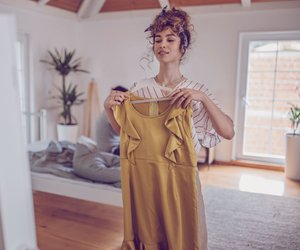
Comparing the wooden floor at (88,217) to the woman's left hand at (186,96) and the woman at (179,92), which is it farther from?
the woman's left hand at (186,96)

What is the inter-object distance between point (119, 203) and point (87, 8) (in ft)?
10.9

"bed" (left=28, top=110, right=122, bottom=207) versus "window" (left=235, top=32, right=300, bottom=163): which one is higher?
"window" (left=235, top=32, right=300, bottom=163)

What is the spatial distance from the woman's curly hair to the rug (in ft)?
5.21

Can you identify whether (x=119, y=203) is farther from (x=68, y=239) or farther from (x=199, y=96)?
(x=199, y=96)

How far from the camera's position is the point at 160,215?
1.07 meters

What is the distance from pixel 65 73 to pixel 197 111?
3.59 metres

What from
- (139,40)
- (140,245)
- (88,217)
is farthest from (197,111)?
(139,40)

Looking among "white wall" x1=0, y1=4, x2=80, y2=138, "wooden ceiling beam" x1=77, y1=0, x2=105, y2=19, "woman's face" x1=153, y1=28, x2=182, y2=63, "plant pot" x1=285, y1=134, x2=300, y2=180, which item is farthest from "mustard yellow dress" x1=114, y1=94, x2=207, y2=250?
"wooden ceiling beam" x1=77, y1=0, x2=105, y2=19

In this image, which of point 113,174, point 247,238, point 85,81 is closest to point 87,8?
point 85,81

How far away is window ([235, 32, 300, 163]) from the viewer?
12.6 feet

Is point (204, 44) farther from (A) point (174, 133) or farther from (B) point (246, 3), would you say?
(A) point (174, 133)

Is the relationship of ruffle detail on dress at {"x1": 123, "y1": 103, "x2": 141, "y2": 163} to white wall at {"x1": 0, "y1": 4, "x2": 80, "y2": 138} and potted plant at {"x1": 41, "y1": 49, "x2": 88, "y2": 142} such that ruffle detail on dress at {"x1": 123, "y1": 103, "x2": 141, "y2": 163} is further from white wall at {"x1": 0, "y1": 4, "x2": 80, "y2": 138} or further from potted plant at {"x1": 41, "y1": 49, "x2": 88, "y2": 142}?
potted plant at {"x1": 41, "y1": 49, "x2": 88, "y2": 142}

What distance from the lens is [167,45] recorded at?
3.46 feet

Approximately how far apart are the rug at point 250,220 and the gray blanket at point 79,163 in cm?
85
